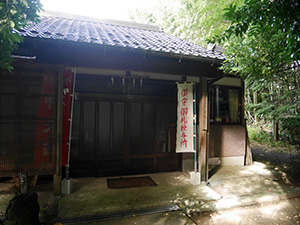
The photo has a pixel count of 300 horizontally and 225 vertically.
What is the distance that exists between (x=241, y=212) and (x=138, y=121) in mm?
3996

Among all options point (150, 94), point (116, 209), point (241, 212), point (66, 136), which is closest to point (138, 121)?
point (150, 94)

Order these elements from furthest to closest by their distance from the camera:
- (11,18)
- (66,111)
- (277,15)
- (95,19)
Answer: (95,19) → (66,111) → (277,15) → (11,18)

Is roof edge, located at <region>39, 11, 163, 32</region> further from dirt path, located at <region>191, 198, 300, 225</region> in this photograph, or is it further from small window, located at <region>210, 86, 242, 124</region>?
dirt path, located at <region>191, 198, 300, 225</region>

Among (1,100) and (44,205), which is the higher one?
(1,100)

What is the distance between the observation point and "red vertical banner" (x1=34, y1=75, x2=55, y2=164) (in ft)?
14.4

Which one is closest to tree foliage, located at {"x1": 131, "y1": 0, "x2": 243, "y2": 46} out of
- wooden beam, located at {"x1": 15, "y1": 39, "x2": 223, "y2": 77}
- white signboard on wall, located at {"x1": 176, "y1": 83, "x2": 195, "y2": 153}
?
wooden beam, located at {"x1": 15, "y1": 39, "x2": 223, "y2": 77}

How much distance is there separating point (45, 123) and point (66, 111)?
579 mm

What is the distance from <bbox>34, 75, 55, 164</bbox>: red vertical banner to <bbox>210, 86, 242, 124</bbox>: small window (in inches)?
226

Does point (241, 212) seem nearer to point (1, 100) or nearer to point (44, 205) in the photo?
point (44, 205)

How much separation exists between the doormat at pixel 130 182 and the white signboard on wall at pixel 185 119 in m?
1.39

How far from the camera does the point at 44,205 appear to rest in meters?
4.23

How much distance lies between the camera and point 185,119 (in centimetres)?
567

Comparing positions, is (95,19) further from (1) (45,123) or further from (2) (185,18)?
(2) (185,18)

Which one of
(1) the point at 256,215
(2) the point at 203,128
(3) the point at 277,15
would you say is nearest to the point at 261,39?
(3) the point at 277,15
